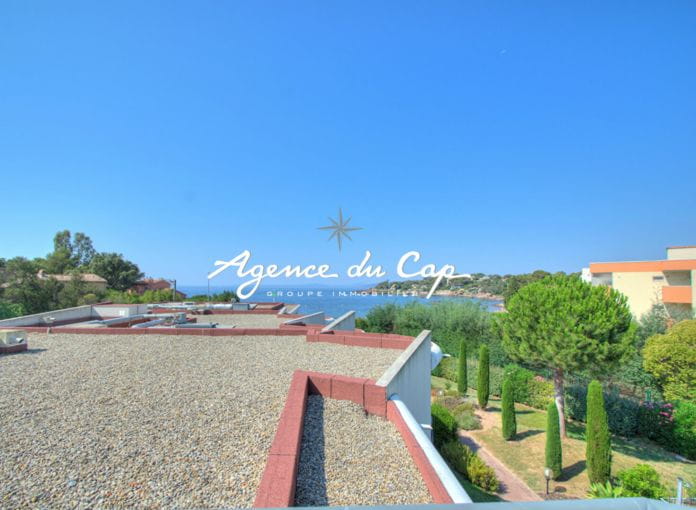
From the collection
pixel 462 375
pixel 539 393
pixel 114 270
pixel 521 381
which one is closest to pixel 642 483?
pixel 539 393

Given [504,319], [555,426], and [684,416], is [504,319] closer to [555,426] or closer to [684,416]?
[555,426]

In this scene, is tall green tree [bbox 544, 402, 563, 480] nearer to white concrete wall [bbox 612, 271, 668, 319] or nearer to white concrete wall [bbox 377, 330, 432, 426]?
white concrete wall [bbox 377, 330, 432, 426]

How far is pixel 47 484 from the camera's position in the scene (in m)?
3.22

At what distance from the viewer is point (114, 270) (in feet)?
172

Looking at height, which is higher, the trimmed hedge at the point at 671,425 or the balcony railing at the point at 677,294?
the balcony railing at the point at 677,294

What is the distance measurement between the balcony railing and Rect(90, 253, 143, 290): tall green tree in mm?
58764

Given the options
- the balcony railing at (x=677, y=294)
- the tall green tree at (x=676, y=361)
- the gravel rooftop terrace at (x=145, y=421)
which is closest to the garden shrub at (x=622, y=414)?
the tall green tree at (x=676, y=361)

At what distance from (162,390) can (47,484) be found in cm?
252

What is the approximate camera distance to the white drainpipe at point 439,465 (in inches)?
123

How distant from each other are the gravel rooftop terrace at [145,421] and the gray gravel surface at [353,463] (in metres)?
0.48

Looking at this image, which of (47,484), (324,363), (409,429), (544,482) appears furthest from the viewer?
(544,482)

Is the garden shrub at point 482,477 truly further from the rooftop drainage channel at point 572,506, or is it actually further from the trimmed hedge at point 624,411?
the rooftop drainage channel at point 572,506

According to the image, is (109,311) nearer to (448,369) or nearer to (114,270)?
(448,369)

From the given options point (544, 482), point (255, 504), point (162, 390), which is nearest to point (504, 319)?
point (544, 482)
